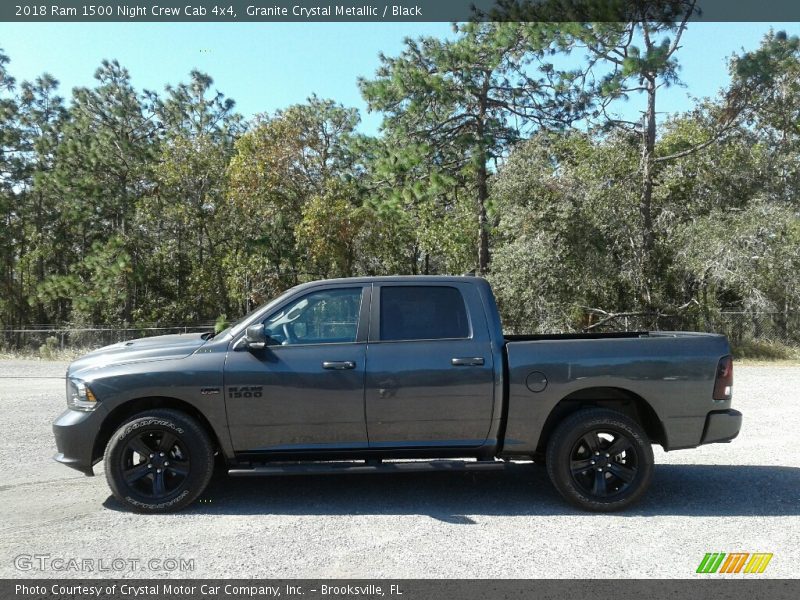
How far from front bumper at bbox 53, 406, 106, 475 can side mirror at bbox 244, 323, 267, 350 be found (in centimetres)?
130

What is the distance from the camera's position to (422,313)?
593 centimetres

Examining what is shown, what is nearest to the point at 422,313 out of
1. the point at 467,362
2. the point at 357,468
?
the point at 467,362

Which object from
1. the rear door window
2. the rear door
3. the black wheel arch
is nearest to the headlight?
the rear door

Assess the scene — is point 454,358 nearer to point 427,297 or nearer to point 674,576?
point 427,297

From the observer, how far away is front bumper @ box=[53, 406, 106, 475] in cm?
560

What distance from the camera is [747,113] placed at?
20.9 m

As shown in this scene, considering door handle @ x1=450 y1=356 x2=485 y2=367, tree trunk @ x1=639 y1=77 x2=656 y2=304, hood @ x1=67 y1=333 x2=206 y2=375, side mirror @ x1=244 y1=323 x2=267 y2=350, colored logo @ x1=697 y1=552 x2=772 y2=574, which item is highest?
tree trunk @ x1=639 y1=77 x2=656 y2=304

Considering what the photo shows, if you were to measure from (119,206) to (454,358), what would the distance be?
89.8ft

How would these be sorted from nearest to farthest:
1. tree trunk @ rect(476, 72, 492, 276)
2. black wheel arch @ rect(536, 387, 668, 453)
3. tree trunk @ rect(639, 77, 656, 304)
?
1. black wheel arch @ rect(536, 387, 668, 453)
2. tree trunk @ rect(639, 77, 656, 304)
3. tree trunk @ rect(476, 72, 492, 276)

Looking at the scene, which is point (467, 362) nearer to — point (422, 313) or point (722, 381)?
point (422, 313)

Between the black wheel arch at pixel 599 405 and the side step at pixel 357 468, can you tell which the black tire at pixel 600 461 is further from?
the side step at pixel 357 468

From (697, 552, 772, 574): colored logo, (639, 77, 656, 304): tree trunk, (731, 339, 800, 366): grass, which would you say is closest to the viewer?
(697, 552, 772, 574): colored logo

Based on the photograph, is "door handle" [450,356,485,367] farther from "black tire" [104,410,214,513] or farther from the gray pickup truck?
"black tire" [104,410,214,513]

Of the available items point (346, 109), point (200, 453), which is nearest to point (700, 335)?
point (200, 453)
